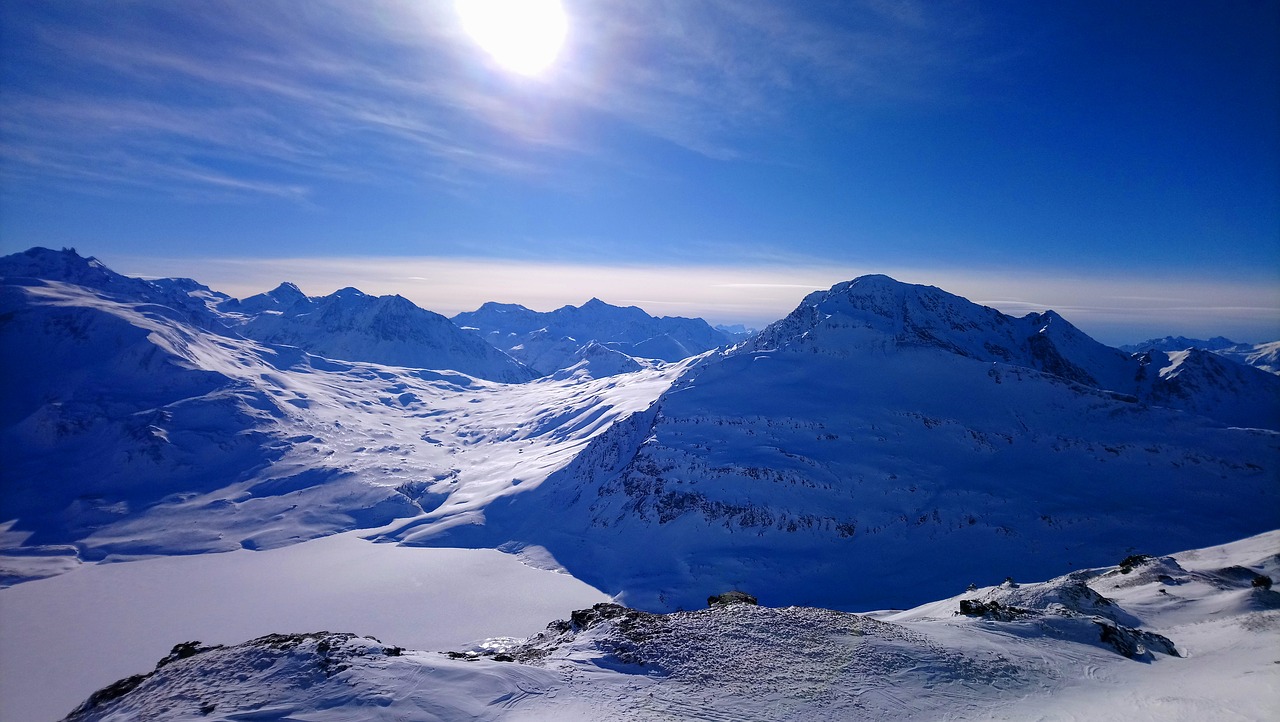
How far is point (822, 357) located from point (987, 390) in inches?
1341

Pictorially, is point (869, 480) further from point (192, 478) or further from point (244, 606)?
point (192, 478)

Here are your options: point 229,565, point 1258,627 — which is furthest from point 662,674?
point 229,565

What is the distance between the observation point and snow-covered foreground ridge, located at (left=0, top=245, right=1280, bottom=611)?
80250 mm

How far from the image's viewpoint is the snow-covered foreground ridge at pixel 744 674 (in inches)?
810

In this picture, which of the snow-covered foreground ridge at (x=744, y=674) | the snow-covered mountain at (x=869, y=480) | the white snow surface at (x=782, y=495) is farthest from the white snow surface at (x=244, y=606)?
the snow-covered foreground ridge at (x=744, y=674)

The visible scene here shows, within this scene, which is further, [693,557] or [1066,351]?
[1066,351]

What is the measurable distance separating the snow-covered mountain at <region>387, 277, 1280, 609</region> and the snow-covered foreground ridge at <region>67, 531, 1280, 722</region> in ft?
147

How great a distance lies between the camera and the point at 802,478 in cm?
9175

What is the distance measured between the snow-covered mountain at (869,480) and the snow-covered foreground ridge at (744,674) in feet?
147

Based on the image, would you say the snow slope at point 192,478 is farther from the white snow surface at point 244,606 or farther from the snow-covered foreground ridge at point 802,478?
the white snow surface at point 244,606

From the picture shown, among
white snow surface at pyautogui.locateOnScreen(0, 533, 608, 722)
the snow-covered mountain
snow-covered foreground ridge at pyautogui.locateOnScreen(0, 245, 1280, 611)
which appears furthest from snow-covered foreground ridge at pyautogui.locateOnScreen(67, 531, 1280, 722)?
white snow surface at pyautogui.locateOnScreen(0, 533, 608, 722)

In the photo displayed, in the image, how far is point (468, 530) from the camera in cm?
11525

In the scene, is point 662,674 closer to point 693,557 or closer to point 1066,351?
point 693,557

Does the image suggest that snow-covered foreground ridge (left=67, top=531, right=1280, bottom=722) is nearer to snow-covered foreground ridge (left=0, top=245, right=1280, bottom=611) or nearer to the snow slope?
snow-covered foreground ridge (left=0, top=245, right=1280, bottom=611)
